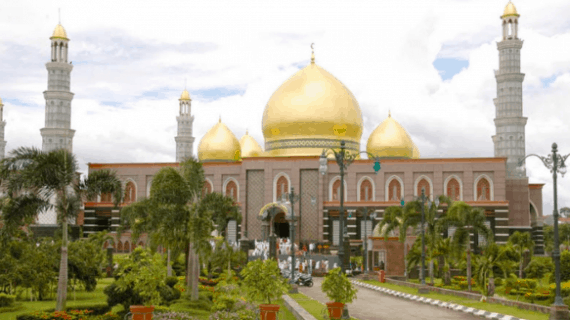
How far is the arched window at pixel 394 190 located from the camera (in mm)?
59375

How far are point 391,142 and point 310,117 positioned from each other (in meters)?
7.65

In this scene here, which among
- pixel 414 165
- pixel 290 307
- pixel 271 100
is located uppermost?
pixel 271 100

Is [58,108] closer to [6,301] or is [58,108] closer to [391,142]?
[391,142]

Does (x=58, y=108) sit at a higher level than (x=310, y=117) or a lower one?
higher

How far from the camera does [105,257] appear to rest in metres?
43.8

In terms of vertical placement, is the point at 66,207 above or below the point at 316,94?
below

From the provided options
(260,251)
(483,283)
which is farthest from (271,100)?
(483,283)

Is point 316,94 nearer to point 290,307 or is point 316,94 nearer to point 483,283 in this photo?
point 483,283

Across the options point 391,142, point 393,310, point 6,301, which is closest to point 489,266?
point 393,310

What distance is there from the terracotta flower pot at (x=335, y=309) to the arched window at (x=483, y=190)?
3910 centimetres

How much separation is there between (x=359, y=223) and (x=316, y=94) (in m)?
12.3

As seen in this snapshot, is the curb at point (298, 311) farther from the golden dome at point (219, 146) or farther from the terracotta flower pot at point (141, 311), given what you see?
the golden dome at point (219, 146)

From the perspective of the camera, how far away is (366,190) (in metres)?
59.6

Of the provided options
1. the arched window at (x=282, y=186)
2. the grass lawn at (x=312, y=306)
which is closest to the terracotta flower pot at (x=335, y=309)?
the grass lawn at (x=312, y=306)
